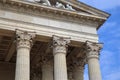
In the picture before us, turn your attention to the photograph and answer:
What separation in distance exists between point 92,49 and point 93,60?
4.27 feet

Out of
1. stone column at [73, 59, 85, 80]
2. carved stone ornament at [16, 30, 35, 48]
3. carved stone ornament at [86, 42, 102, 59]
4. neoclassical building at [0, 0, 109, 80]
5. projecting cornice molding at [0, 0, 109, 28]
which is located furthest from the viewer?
stone column at [73, 59, 85, 80]

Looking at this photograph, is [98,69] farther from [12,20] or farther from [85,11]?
[12,20]

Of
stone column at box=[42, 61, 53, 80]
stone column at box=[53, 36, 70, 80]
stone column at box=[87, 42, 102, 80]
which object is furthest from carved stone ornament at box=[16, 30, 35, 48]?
stone column at box=[87, 42, 102, 80]

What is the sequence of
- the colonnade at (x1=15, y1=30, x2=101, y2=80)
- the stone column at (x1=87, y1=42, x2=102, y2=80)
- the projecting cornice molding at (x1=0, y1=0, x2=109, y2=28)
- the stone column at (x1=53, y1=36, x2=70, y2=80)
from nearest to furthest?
1. the colonnade at (x1=15, y1=30, x2=101, y2=80)
2. the stone column at (x1=53, y1=36, x2=70, y2=80)
3. the projecting cornice molding at (x1=0, y1=0, x2=109, y2=28)
4. the stone column at (x1=87, y1=42, x2=102, y2=80)

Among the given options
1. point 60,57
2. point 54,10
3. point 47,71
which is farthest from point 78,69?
point 54,10

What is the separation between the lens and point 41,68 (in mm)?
34500

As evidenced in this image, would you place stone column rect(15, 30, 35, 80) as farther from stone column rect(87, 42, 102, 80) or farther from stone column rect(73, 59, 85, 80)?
stone column rect(73, 59, 85, 80)

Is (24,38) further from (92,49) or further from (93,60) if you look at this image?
(93,60)

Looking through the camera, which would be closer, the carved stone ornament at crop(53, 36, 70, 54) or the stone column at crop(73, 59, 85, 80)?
the carved stone ornament at crop(53, 36, 70, 54)

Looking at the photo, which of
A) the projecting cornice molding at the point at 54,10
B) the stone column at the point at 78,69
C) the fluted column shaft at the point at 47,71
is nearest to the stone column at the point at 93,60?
the projecting cornice molding at the point at 54,10

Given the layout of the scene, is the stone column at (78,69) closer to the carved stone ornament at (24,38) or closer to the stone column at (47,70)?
the stone column at (47,70)

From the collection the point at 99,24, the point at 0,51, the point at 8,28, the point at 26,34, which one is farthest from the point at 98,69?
the point at 0,51

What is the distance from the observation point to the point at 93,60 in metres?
30.8

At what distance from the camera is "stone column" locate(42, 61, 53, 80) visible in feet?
107
